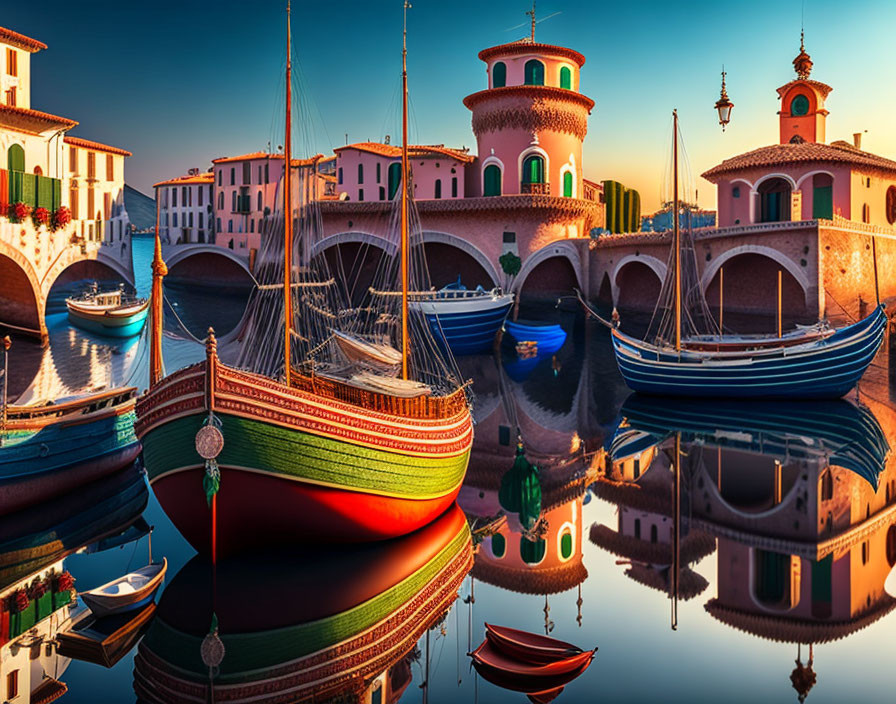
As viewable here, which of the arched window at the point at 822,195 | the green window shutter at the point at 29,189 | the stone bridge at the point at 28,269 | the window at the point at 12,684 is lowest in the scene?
the window at the point at 12,684

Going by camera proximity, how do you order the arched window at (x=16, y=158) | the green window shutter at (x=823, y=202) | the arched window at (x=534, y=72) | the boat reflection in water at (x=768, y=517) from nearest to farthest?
the boat reflection in water at (x=768, y=517), the arched window at (x=16, y=158), the green window shutter at (x=823, y=202), the arched window at (x=534, y=72)

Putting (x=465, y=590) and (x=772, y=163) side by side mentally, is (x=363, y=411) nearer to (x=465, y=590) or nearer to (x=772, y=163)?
(x=465, y=590)

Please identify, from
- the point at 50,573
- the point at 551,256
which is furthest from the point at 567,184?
the point at 50,573

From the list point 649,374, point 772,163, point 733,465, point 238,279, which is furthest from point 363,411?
point 238,279

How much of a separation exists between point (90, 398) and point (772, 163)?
26639 millimetres

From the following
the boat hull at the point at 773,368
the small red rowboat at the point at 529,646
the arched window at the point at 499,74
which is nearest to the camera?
the small red rowboat at the point at 529,646

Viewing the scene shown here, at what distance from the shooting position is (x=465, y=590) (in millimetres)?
9828

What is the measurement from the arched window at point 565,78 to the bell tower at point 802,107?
922cm

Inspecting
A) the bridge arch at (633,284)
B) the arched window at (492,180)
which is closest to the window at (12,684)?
the bridge arch at (633,284)

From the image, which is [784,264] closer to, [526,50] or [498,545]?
[526,50]

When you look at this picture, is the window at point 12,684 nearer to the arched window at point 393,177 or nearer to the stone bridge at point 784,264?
the stone bridge at point 784,264

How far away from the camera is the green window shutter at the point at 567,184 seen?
38.0 m

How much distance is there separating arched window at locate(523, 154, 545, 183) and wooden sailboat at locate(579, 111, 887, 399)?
14.8m

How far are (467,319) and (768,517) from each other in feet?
60.0
